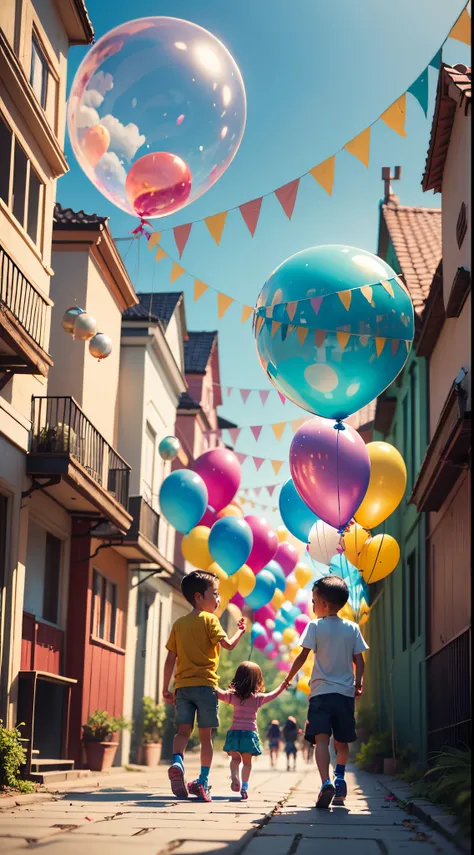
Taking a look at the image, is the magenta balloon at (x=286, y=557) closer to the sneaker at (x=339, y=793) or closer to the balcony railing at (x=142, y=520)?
the balcony railing at (x=142, y=520)

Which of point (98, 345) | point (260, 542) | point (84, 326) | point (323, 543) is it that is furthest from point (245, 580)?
point (84, 326)

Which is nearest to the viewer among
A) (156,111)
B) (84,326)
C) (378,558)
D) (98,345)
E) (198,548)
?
(156,111)

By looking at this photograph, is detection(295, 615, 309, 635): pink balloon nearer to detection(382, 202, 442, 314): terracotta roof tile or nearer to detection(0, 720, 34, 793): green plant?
detection(382, 202, 442, 314): terracotta roof tile

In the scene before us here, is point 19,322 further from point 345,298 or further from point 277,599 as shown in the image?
point 277,599

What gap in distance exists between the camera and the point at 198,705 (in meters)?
7.77

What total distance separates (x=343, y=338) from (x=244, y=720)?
3.61 metres

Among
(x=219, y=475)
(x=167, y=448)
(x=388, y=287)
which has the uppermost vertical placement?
(x=167, y=448)

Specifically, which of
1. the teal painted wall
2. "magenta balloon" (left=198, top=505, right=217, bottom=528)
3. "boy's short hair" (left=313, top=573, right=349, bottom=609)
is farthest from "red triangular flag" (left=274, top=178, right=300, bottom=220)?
"magenta balloon" (left=198, top=505, right=217, bottom=528)

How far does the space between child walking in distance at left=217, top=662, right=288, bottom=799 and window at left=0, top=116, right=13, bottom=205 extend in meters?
6.76

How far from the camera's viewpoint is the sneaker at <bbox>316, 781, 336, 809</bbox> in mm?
6992

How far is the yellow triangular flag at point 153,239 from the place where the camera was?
882 cm

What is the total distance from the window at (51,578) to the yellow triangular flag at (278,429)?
390 centimetres

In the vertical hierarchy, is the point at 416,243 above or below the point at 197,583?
above

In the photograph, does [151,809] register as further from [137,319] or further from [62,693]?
[137,319]
